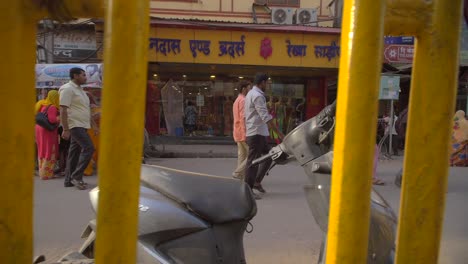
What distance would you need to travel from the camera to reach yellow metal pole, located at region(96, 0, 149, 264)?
0.86m

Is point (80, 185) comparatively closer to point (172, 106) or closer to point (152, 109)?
point (152, 109)

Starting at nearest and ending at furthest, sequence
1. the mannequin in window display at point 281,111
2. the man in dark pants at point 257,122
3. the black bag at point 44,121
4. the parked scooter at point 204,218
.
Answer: the parked scooter at point 204,218 → the man in dark pants at point 257,122 → the black bag at point 44,121 → the mannequin in window display at point 281,111

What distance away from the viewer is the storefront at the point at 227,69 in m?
11.0

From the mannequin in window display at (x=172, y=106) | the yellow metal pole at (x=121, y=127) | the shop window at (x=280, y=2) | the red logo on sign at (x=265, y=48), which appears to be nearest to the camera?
the yellow metal pole at (x=121, y=127)

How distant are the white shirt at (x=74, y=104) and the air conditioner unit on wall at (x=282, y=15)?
8743 mm

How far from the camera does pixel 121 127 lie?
34.3 inches

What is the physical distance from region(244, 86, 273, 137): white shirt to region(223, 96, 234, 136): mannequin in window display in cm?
822

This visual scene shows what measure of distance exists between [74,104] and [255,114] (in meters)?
2.30

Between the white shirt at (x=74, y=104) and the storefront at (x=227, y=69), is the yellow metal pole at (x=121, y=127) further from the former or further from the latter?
the storefront at (x=227, y=69)

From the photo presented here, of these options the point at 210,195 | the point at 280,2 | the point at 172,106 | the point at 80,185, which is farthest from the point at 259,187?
the point at 280,2

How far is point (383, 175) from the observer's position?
280 inches

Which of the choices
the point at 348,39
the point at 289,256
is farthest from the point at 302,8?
the point at 348,39

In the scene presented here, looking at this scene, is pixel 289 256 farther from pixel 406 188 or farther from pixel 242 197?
pixel 406 188

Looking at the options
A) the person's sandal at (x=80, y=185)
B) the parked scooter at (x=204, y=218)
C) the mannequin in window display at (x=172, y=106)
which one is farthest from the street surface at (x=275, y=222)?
the mannequin in window display at (x=172, y=106)
